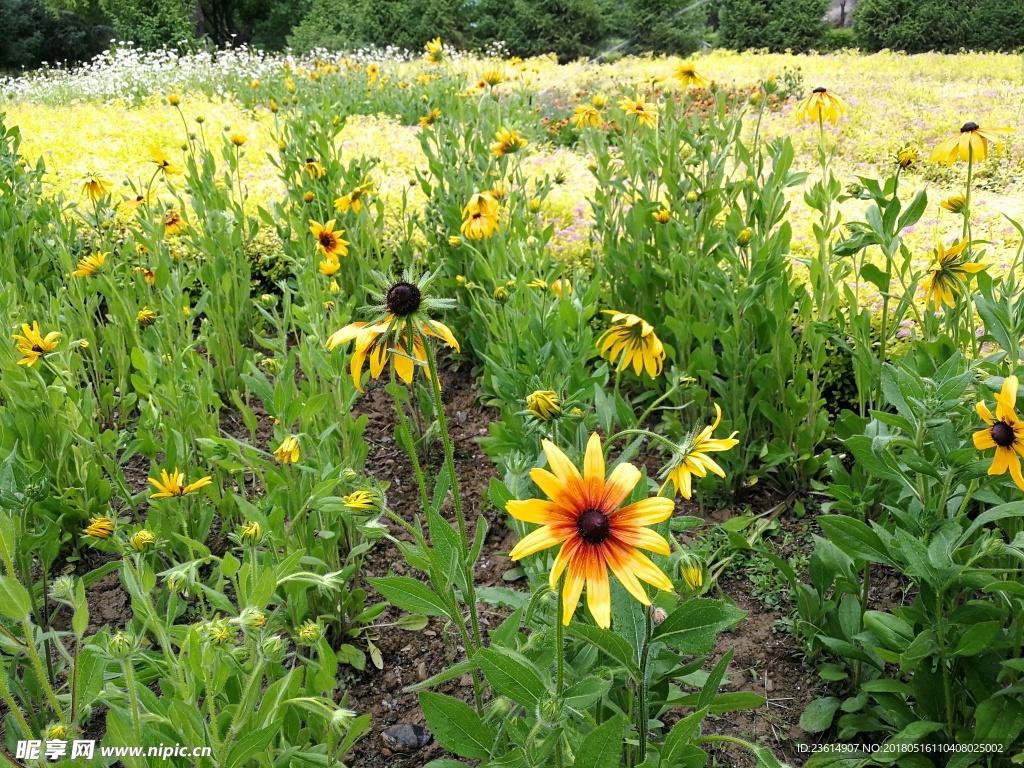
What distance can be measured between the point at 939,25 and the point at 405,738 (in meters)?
14.5

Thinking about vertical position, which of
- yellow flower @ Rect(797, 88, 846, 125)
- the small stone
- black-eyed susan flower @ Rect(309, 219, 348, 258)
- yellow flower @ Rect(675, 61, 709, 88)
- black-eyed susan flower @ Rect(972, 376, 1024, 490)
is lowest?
the small stone

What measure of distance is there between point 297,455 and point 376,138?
4.78 m

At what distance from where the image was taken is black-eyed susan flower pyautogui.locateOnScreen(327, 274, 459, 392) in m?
0.94

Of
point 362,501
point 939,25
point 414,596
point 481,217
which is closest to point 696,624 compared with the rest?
point 414,596

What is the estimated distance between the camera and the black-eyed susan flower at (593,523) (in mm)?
750

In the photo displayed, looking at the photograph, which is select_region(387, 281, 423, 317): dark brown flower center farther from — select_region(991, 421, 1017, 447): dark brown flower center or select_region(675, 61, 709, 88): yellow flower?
select_region(675, 61, 709, 88): yellow flower

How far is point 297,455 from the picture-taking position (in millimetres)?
1423

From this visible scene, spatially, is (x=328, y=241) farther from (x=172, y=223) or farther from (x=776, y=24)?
(x=776, y=24)

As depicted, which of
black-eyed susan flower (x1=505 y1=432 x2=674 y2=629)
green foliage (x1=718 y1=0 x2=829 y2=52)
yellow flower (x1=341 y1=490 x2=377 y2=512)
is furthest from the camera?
green foliage (x1=718 y1=0 x2=829 y2=52)

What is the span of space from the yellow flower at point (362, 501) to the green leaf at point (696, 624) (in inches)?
17.7

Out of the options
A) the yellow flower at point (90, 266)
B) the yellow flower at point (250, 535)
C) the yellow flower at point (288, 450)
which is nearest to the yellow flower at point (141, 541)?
the yellow flower at point (250, 535)

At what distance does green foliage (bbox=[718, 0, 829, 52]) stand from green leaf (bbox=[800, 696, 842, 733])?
46.0ft

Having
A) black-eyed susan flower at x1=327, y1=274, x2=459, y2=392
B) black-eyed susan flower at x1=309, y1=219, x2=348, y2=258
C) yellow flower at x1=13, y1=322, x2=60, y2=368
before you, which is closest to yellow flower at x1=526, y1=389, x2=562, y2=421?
black-eyed susan flower at x1=327, y1=274, x2=459, y2=392

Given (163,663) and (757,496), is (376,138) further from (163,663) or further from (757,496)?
(163,663)
